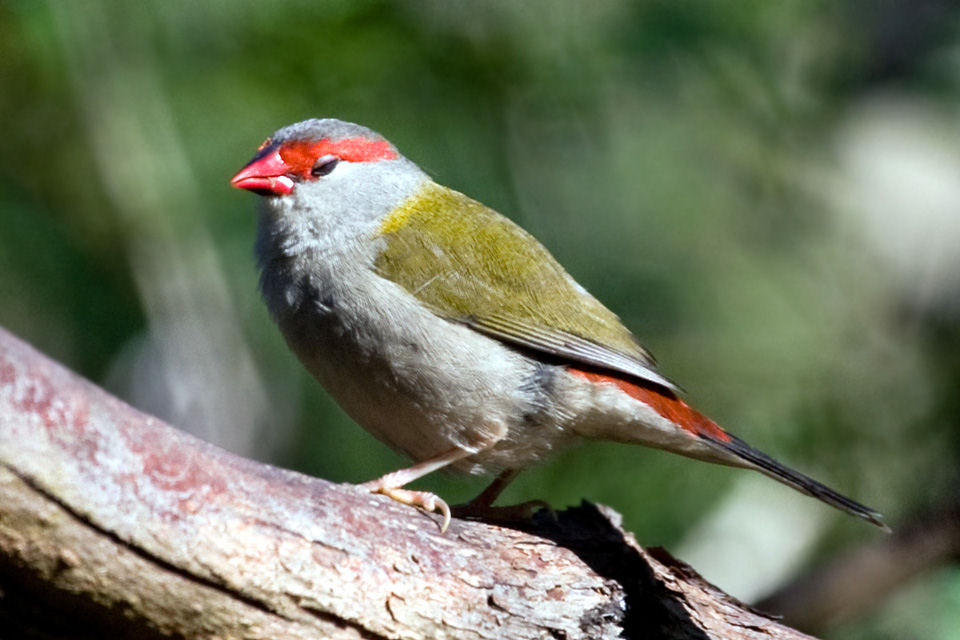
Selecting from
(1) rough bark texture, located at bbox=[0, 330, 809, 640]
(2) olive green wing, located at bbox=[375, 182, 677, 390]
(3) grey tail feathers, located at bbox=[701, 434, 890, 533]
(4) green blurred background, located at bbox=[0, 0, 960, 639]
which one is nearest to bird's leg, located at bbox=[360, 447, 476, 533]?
(1) rough bark texture, located at bbox=[0, 330, 809, 640]

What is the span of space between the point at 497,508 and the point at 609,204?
2.48m

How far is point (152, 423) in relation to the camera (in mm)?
2432

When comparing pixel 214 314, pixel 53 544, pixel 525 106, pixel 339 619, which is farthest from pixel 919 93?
pixel 53 544

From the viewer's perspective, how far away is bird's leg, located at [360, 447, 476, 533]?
3.28 meters

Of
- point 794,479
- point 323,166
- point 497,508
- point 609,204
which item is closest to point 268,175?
point 323,166

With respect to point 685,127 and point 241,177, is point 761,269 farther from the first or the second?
point 241,177

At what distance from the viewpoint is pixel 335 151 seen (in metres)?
3.89

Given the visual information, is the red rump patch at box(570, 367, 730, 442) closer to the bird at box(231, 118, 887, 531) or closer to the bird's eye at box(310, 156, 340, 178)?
the bird at box(231, 118, 887, 531)

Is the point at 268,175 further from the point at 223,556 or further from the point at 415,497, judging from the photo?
the point at 223,556

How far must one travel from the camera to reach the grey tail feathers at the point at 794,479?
11.0 feet

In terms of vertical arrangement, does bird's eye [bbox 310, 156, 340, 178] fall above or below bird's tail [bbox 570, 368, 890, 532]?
above

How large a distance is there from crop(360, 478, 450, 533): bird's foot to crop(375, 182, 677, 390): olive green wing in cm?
53

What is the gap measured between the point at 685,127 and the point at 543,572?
362 centimetres

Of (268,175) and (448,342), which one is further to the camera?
(268,175)
